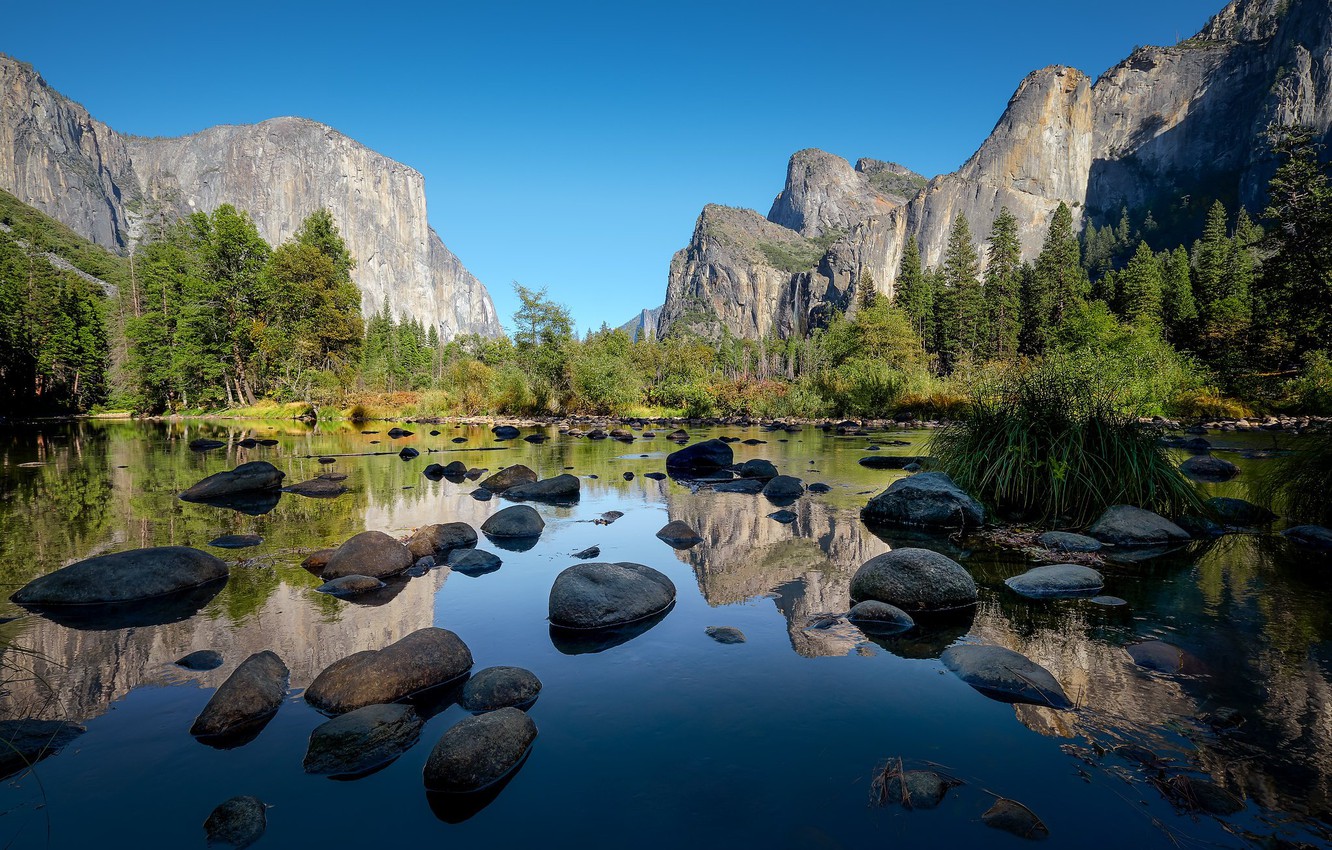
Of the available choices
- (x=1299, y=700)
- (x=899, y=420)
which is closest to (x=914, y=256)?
(x=899, y=420)

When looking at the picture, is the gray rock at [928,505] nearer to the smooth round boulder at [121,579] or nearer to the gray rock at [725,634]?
the gray rock at [725,634]

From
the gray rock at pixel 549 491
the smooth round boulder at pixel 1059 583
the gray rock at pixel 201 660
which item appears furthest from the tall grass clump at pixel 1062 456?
the gray rock at pixel 201 660

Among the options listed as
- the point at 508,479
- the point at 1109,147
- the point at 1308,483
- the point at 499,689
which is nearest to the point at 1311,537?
the point at 1308,483

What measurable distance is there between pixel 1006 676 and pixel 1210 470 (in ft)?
42.2

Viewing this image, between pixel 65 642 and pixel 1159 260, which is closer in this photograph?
pixel 65 642

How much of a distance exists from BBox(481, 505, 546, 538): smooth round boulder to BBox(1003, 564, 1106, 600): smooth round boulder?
19.4 ft

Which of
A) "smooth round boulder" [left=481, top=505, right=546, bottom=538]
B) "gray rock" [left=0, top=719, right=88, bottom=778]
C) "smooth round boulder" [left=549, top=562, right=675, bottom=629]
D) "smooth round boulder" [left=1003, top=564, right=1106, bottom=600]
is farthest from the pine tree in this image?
"gray rock" [left=0, top=719, right=88, bottom=778]

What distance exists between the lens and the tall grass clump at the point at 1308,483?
7.77 meters

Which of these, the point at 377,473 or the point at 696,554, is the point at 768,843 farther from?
the point at 377,473

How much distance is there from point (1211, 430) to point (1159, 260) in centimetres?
7826

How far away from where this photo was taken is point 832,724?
3.40 meters

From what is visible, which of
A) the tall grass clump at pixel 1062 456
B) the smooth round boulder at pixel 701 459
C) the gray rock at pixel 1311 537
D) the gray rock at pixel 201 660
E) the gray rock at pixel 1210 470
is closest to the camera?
the gray rock at pixel 201 660

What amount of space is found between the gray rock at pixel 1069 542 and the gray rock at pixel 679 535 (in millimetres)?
4251

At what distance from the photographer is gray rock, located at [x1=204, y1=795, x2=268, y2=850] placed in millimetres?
2496
